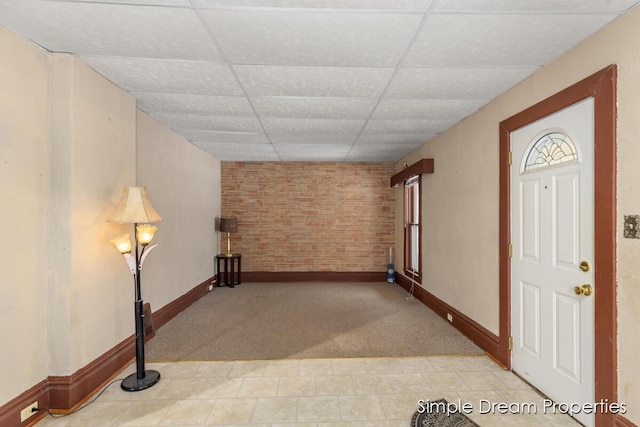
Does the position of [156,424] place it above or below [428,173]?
below

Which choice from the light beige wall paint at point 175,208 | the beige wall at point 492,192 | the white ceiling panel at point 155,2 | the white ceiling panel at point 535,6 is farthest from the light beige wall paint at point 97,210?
the beige wall at point 492,192

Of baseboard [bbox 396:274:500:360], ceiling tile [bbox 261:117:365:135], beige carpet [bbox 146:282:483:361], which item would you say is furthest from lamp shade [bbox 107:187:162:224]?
baseboard [bbox 396:274:500:360]

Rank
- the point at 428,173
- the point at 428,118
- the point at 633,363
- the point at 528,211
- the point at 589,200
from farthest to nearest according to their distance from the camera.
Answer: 1. the point at 428,173
2. the point at 428,118
3. the point at 528,211
4. the point at 589,200
5. the point at 633,363

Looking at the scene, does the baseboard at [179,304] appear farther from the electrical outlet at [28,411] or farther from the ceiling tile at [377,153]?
the ceiling tile at [377,153]

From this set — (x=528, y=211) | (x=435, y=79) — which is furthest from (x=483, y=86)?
(x=528, y=211)

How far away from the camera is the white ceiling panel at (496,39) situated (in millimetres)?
1914

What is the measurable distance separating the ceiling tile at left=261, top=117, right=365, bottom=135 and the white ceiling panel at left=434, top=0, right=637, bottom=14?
2.19 m

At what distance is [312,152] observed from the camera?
594 centimetres

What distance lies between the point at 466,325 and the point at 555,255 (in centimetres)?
162

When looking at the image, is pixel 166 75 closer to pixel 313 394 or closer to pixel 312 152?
pixel 313 394

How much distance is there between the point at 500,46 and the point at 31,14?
121 inches

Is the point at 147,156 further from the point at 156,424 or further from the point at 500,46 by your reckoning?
the point at 500,46

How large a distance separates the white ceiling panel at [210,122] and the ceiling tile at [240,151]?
0.93 metres

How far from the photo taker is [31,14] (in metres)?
1.89
